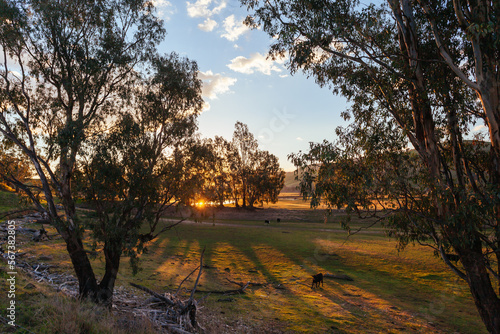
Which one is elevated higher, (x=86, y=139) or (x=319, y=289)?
(x=86, y=139)

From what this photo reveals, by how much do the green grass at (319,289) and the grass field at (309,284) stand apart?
0.04 meters

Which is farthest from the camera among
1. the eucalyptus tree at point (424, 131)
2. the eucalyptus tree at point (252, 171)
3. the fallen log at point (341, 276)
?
the eucalyptus tree at point (252, 171)

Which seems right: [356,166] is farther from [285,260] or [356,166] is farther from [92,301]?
[285,260]

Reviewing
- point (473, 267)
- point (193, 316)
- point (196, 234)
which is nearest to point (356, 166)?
point (473, 267)

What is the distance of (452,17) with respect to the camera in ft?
36.4

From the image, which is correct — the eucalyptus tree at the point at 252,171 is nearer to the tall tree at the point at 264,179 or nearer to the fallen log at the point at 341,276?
the tall tree at the point at 264,179

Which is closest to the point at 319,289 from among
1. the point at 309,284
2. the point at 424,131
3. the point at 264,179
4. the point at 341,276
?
the point at 309,284

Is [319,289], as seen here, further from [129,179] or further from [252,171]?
[252,171]

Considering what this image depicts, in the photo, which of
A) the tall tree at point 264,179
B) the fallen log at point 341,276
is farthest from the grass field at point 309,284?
the tall tree at point 264,179

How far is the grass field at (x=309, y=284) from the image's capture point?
448 inches

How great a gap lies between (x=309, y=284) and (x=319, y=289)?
3.03 feet

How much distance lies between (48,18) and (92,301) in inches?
435

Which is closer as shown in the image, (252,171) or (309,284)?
(309,284)

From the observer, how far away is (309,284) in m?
16.3
